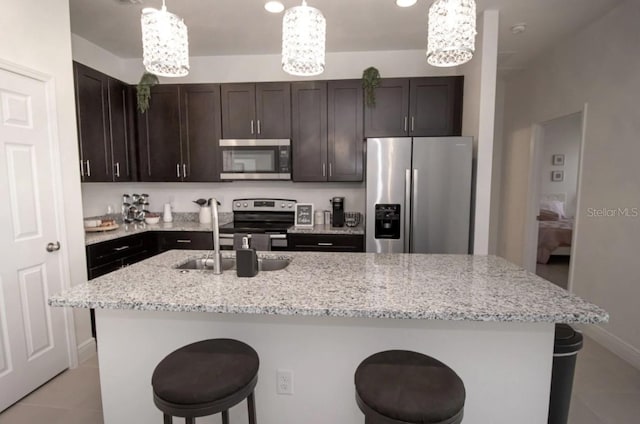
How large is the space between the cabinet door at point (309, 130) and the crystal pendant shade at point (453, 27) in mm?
2183

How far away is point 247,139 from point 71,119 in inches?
61.2

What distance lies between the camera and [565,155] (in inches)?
234

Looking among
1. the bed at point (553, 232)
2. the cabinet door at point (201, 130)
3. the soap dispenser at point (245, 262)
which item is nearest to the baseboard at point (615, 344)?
the bed at point (553, 232)

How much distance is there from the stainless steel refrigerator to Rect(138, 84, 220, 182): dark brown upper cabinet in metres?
1.79

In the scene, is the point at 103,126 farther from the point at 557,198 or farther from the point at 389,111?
the point at 557,198

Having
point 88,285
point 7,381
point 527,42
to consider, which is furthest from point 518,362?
point 527,42

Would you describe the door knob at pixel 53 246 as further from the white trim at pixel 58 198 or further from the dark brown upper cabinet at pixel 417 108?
the dark brown upper cabinet at pixel 417 108

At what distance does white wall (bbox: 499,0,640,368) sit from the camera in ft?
8.57

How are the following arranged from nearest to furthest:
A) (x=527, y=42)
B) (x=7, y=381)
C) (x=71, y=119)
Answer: (x=7, y=381), (x=71, y=119), (x=527, y=42)

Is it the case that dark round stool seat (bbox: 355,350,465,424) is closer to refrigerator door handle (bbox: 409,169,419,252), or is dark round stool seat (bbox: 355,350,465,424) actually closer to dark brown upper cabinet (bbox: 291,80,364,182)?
refrigerator door handle (bbox: 409,169,419,252)

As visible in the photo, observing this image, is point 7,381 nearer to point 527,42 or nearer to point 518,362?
point 518,362

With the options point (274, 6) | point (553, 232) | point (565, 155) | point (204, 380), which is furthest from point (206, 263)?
point (565, 155)

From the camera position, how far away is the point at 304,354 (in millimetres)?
1566

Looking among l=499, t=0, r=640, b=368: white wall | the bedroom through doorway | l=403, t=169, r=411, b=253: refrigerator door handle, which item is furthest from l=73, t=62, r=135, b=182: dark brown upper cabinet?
the bedroom through doorway
